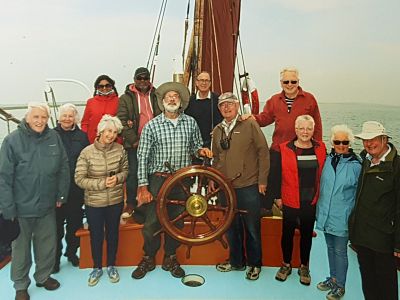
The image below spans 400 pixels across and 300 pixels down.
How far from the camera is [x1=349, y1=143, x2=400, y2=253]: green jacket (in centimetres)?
146

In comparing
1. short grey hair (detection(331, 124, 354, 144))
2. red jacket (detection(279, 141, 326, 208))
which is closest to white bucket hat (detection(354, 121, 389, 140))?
short grey hair (detection(331, 124, 354, 144))

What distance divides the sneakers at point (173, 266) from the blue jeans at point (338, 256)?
34.5 inches

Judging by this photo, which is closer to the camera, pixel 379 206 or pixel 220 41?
pixel 379 206

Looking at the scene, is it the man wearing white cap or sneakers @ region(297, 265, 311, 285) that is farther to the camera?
sneakers @ region(297, 265, 311, 285)

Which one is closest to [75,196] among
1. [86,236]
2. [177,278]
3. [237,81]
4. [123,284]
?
[86,236]

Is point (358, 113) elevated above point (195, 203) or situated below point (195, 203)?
above

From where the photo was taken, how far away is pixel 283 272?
2.10m

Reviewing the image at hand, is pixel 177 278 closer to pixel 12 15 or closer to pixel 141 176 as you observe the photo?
pixel 141 176

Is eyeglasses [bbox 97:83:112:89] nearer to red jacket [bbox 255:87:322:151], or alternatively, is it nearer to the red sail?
the red sail

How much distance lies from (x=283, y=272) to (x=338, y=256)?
40cm

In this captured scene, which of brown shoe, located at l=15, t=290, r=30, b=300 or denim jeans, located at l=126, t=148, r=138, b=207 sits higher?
denim jeans, located at l=126, t=148, r=138, b=207

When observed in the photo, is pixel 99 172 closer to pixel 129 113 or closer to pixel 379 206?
pixel 129 113

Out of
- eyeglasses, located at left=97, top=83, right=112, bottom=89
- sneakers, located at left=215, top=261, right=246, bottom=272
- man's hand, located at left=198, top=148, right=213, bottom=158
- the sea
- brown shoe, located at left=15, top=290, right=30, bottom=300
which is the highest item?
eyeglasses, located at left=97, top=83, right=112, bottom=89

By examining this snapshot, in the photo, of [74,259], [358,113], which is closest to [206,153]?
[74,259]
